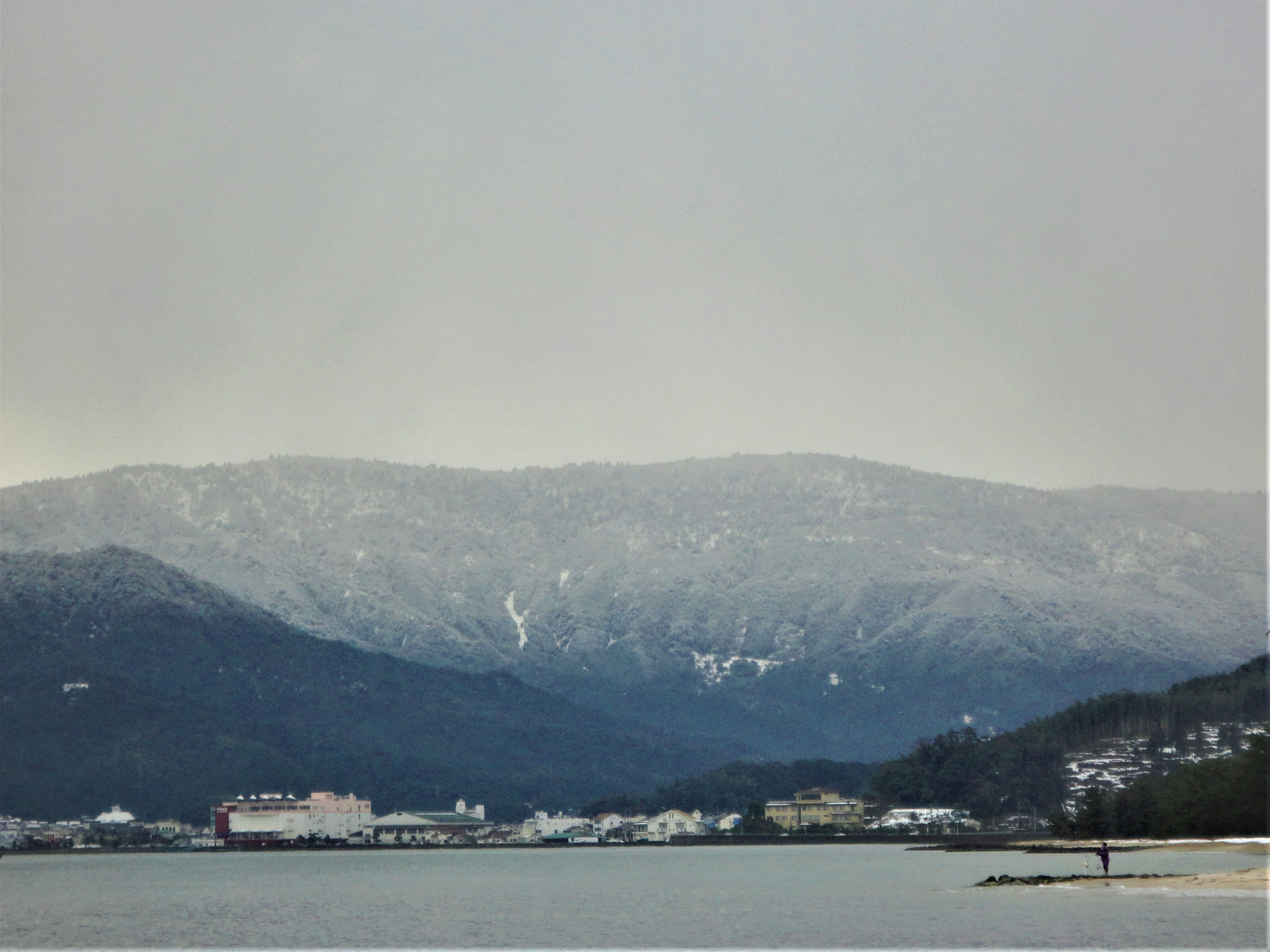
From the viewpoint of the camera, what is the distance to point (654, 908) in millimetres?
90750

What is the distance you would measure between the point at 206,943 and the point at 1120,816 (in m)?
77.2

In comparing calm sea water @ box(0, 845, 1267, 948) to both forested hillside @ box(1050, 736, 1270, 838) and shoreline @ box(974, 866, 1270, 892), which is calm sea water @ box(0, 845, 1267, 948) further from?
forested hillside @ box(1050, 736, 1270, 838)

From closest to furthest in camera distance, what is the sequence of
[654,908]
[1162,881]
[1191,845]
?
[1162,881] < [654,908] < [1191,845]

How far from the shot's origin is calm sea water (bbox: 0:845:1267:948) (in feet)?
225

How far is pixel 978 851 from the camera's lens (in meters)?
159

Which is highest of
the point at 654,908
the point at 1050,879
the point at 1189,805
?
the point at 1189,805

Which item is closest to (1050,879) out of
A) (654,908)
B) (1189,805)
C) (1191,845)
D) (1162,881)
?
(1162,881)

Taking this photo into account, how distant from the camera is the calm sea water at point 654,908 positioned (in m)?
68.5

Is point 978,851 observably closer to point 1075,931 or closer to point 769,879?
point 769,879

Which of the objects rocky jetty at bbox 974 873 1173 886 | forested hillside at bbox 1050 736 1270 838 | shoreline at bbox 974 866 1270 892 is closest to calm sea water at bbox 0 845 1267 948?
shoreline at bbox 974 866 1270 892

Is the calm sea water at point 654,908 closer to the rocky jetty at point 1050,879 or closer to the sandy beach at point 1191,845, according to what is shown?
the sandy beach at point 1191,845

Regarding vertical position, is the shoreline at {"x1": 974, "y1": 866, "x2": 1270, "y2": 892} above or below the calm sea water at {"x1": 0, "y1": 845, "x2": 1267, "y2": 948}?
above

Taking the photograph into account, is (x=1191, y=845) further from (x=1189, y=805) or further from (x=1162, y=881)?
(x=1162, y=881)

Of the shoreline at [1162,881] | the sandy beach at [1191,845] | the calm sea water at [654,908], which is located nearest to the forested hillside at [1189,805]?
the sandy beach at [1191,845]
